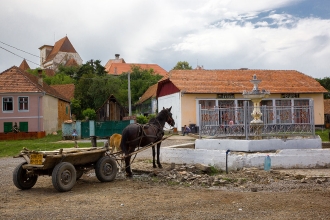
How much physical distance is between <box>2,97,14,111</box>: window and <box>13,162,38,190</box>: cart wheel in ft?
87.4

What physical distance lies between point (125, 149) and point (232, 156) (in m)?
3.30

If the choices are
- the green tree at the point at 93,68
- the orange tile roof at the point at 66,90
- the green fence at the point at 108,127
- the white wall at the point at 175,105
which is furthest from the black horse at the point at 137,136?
the green tree at the point at 93,68

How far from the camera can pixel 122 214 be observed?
682 centimetres

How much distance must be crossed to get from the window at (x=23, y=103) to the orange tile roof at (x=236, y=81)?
12836 mm

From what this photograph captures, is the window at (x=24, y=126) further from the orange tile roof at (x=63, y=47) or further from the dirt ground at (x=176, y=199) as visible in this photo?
the orange tile roof at (x=63, y=47)

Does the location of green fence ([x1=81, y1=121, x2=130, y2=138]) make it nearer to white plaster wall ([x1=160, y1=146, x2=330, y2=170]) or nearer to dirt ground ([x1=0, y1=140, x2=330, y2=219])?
white plaster wall ([x1=160, y1=146, x2=330, y2=170])

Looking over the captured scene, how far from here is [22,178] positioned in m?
9.65

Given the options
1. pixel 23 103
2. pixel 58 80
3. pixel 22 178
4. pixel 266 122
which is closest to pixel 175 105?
pixel 23 103

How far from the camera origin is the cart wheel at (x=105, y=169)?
33.7 ft

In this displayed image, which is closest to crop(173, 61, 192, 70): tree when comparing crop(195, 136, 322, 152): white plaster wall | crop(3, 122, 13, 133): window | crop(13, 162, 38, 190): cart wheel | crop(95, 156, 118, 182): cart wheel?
crop(3, 122, 13, 133): window

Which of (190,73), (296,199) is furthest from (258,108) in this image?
(190,73)

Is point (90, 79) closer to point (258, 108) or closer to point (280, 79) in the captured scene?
point (280, 79)

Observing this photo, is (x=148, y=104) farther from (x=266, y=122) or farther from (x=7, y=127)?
(x=266, y=122)

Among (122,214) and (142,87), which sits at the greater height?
(142,87)
